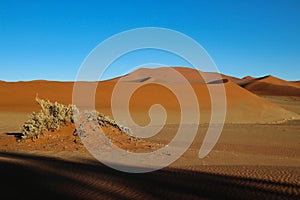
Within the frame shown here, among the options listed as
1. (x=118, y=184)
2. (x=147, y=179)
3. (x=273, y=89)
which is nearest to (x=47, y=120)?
(x=147, y=179)

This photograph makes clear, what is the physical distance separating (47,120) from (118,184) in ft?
28.5

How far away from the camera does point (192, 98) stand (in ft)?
135

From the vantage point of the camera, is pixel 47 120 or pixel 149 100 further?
pixel 149 100

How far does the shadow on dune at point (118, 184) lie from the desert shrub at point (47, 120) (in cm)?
545

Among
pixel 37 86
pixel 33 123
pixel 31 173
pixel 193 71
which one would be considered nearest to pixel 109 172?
pixel 31 173

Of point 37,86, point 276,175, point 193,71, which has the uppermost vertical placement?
point 193,71

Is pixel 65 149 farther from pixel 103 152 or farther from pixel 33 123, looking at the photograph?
pixel 33 123

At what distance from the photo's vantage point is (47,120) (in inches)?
599

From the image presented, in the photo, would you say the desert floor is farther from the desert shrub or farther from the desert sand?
the desert shrub

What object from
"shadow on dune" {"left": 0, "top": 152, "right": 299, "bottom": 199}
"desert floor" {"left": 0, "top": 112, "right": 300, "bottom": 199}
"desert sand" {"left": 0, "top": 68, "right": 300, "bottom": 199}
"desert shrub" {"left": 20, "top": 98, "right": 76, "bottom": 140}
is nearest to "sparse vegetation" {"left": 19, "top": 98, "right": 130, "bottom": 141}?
"desert shrub" {"left": 20, "top": 98, "right": 76, "bottom": 140}

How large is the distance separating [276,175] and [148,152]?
5175mm

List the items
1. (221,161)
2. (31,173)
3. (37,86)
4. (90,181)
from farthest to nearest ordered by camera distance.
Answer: (37,86)
(221,161)
(31,173)
(90,181)

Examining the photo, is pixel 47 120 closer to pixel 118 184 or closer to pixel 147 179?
pixel 147 179

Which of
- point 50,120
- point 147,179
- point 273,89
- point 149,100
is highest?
point 273,89
